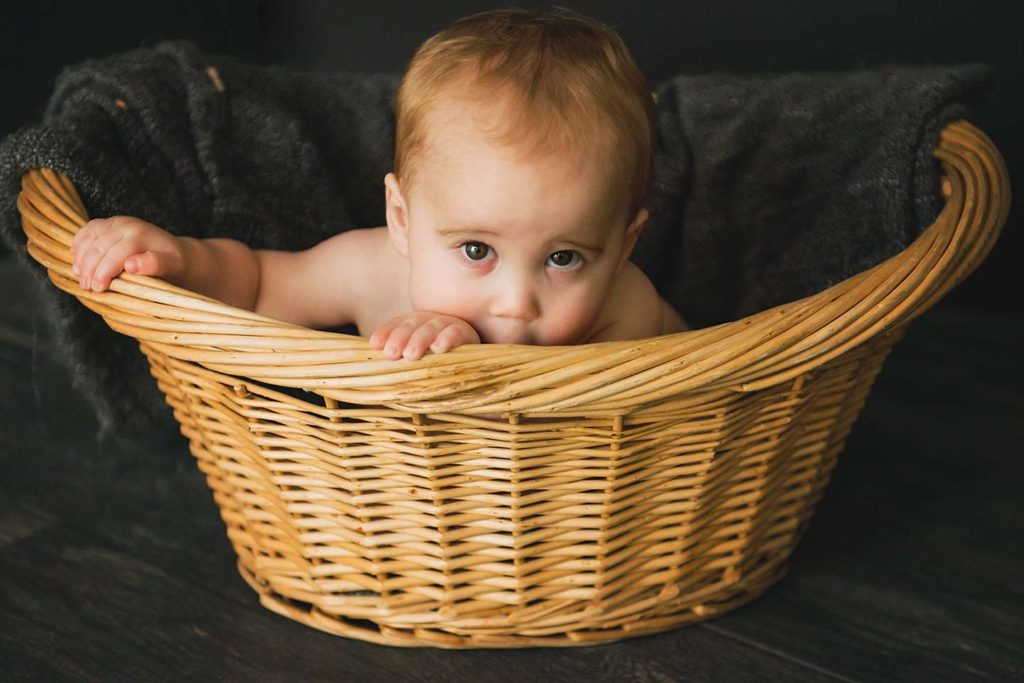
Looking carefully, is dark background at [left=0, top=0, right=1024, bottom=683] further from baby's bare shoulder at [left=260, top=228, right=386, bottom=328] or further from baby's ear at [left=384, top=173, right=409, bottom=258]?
baby's ear at [left=384, top=173, right=409, bottom=258]

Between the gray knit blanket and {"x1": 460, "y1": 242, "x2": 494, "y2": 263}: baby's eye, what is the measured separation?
34 cm

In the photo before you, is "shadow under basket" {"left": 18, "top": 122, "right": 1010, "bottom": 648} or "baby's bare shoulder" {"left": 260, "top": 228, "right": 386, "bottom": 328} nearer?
"shadow under basket" {"left": 18, "top": 122, "right": 1010, "bottom": 648}

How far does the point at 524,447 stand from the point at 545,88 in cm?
24

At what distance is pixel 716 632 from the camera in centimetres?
94

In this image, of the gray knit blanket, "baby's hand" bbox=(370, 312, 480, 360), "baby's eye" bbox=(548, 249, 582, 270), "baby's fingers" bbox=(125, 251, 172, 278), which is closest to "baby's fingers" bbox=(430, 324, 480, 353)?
"baby's hand" bbox=(370, 312, 480, 360)

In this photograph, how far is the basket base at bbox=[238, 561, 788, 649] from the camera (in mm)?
901

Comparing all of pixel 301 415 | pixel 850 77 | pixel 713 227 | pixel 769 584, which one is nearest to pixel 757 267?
pixel 713 227

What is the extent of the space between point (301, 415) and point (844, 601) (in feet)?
1.67

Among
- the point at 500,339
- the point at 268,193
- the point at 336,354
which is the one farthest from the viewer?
the point at 268,193

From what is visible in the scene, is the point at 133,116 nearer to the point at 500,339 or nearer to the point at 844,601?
the point at 500,339

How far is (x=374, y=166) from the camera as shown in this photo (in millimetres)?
1199

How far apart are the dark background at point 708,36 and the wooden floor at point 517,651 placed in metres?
0.36

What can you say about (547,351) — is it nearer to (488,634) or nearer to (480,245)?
(480,245)

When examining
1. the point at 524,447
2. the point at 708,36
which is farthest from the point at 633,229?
the point at 708,36
